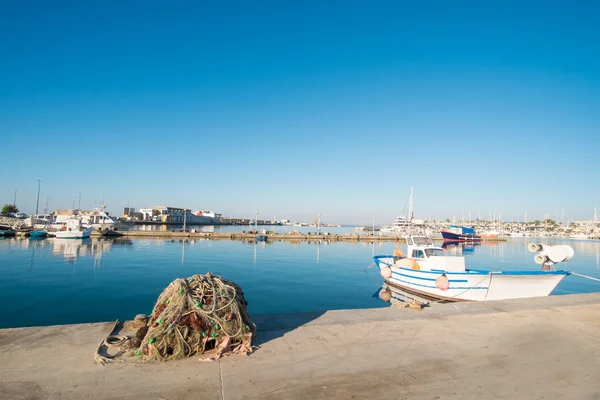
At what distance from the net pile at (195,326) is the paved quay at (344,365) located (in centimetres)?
24

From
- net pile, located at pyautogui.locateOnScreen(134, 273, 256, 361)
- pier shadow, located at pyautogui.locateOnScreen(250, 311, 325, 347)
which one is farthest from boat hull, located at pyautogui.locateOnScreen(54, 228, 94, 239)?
net pile, located at pyautogui.locateOnScreen(134, 273, 256, 361)

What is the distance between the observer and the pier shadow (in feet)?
20.2

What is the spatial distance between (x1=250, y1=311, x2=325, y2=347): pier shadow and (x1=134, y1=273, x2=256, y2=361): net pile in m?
0.60

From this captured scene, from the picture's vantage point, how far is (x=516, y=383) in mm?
4539

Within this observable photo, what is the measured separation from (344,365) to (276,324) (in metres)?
2.31

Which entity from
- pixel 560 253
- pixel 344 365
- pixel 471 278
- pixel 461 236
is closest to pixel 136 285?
pixel 471 278

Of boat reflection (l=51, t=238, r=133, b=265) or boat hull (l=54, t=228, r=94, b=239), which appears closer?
boat reflection (l=51, t=238, r=133, b=265)

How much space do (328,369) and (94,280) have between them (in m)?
22.2

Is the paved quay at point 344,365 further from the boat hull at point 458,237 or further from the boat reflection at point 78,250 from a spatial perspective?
the boat hull at point 458,237

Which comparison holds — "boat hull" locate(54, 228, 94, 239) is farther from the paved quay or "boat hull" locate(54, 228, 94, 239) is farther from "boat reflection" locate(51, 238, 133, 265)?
the paved quay

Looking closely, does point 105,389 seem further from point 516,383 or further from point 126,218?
point 126,218

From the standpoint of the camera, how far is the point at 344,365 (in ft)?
16.4

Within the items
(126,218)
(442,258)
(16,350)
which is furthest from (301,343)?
(126,218)

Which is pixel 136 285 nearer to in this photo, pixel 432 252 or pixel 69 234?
pixel 432 252
